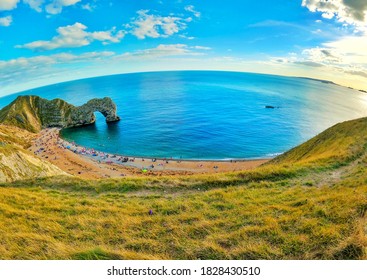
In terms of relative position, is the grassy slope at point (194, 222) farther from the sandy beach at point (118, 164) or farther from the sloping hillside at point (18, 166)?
the sandy beach at point (118, 164)

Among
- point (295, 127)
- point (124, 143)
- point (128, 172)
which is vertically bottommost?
point (128, 172)

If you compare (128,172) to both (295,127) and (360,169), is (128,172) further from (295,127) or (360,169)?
(295,127)

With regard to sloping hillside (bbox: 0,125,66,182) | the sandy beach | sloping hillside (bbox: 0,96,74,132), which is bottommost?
the sandy beach

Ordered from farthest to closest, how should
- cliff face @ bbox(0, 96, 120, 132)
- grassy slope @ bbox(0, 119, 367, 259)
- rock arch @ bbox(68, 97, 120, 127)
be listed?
rock arch @ bbox(68, 97, 120, 127)
cliff face @ bbox(0, 96, 120, 132)
grassy slope @ bbox(0, 119, 367, 259)

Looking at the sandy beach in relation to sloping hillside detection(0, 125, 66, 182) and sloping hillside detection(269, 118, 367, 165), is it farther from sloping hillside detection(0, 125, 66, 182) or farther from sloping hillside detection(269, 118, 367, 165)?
sloping hillside detection(269, 118, 367, 165)

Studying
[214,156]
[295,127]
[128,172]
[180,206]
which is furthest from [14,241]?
[295,127]

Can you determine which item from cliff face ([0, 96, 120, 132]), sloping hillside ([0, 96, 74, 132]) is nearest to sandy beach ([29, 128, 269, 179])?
sloping hillside ([0, 96, 74, 132])

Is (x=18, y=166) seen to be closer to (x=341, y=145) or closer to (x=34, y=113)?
(x=341, y=145)
